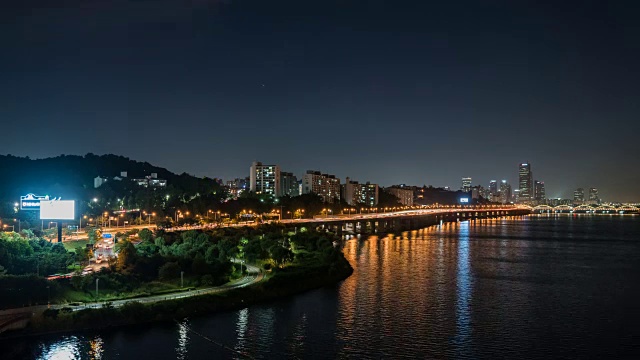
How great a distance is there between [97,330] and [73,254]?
9.34 m

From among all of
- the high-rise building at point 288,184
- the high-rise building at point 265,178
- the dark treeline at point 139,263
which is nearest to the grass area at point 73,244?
the dark treeline at point 139,263

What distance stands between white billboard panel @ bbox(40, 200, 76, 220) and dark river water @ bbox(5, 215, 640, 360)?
42.5ft

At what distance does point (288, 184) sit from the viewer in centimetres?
10944

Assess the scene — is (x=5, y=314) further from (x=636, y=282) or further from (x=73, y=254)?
(x=636, y=282)

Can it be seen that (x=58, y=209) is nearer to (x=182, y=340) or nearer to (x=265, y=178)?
(x=182, y=340)

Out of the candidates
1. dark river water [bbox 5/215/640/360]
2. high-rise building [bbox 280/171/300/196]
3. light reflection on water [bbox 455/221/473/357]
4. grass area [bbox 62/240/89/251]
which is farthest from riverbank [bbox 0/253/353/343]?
high-rise building [bbox 280/171/300/196]

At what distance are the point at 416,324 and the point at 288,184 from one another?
90534 mm

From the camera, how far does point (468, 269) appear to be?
32.7m

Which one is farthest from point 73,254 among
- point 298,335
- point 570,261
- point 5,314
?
point 570,261

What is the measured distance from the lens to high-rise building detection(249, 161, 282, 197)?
100m

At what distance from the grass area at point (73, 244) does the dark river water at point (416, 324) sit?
13585 millimetres

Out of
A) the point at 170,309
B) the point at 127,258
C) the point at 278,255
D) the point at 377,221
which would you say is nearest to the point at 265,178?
the point at 377,221

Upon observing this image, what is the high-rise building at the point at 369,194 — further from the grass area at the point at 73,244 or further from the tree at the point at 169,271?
the tree at the point at 169,271

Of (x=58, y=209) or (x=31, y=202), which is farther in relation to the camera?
(x=31, y=202)
